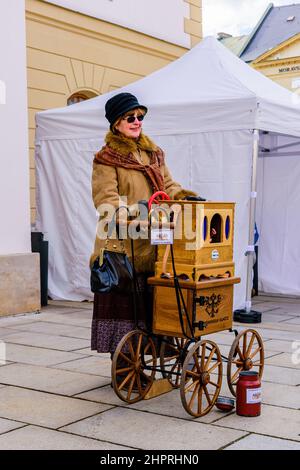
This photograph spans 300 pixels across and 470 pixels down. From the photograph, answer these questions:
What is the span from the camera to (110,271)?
168 inches

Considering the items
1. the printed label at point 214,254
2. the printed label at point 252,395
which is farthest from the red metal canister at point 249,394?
the printed label at point 214,254

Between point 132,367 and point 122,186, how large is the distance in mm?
1138

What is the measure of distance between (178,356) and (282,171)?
5328 millimetres

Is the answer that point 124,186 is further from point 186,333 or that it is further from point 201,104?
point 201,104

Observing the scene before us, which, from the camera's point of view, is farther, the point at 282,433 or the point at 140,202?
the point at 140,202

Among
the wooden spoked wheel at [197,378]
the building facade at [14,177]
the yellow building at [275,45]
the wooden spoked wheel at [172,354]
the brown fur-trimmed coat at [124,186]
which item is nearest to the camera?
the wooden spoked wheel at [197,378]

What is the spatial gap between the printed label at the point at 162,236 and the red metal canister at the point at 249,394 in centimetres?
89

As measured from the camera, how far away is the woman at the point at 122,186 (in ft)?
14.8

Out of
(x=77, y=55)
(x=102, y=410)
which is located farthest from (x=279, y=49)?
(x=102, y=410)

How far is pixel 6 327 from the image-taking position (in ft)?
23.4

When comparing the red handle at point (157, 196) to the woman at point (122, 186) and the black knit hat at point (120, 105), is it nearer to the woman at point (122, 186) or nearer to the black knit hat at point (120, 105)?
the woman at point (122, 186)
